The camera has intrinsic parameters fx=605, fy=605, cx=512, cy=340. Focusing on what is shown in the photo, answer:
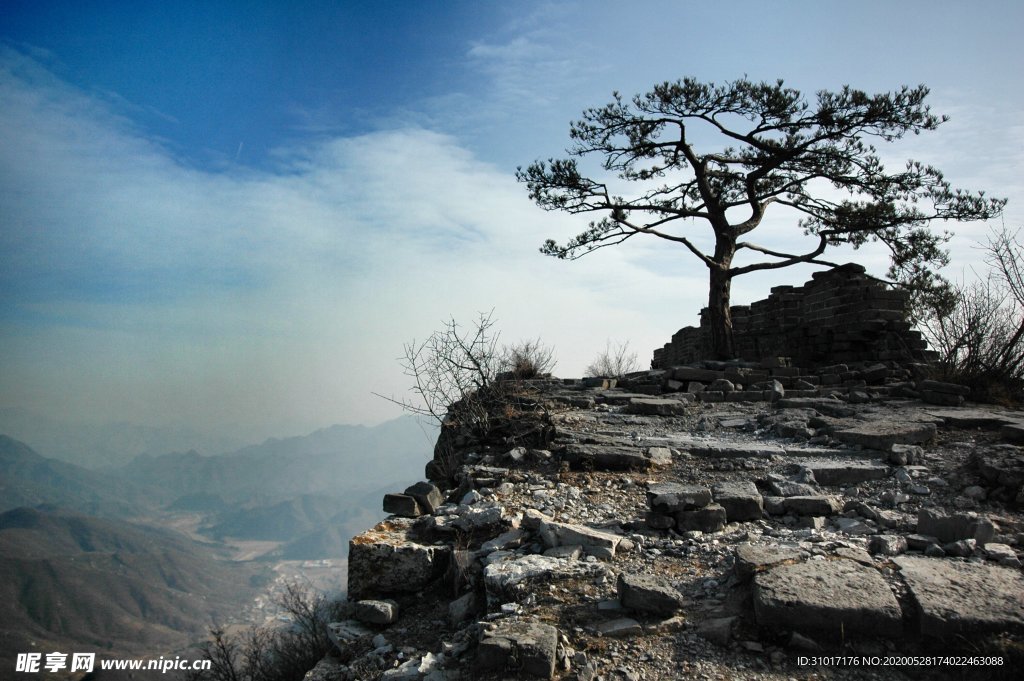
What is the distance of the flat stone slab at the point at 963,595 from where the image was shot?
7.15 feet

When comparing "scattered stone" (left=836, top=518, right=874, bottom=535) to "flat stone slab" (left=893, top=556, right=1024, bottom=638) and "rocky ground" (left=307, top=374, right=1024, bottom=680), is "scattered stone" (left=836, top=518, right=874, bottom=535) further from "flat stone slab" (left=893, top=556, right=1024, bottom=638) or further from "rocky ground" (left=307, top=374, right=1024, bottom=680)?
"flat stone slab" (left=893, top=556, right=1024, bottom=638)

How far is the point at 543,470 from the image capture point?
4.88 metres

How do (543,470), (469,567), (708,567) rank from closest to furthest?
(708,567) < (469,567) < (543,470)

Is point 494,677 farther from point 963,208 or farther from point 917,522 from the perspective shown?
point 963,208

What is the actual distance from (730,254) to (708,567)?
12354 millimetres

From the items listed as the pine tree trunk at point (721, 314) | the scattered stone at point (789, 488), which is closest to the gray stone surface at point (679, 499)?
the scattered stone at point (789, 488)

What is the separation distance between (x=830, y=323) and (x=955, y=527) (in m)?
10.9

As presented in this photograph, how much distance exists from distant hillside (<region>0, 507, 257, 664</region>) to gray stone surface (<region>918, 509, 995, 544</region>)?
206 ft

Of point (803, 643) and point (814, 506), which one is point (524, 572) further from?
point (814, 506)

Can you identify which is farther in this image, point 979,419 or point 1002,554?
point 979,419

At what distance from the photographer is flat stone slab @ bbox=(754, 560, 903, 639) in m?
2.25

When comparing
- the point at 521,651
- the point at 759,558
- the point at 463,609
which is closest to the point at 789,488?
the point at 759,558

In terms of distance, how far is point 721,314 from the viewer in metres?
13.8

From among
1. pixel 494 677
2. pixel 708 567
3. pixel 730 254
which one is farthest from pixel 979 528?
pixel 730 254
